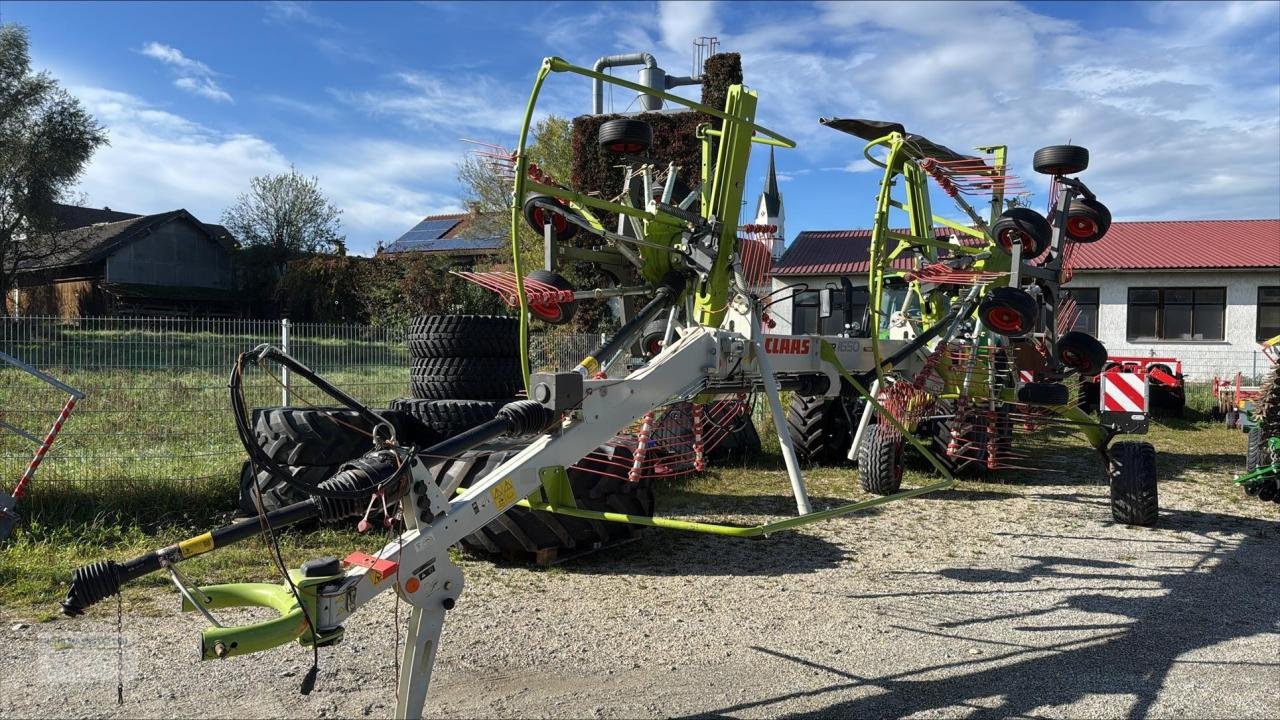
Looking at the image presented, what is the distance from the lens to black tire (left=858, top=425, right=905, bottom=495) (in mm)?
8516

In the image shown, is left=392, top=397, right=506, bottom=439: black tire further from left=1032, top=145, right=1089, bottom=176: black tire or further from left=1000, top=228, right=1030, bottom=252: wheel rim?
left=1032, top=145, right=1089, bottom=176: black tire

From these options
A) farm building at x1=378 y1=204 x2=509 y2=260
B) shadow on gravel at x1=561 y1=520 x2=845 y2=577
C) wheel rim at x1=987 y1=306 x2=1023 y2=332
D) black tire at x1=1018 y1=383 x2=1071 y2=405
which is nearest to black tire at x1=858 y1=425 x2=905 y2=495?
shadow on gravel at x1=561 y1=520 x2=845 y2=577

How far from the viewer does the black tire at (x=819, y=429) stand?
1088cm

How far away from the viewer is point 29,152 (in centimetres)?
3203

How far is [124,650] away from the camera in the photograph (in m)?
4.59

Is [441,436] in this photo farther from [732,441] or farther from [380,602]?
[732,441]

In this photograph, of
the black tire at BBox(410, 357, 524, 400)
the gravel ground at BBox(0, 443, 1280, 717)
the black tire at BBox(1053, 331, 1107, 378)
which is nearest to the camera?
the gravel ground at BBox(0, 443, 1280, 717)

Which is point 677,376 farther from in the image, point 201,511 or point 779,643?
point 201,511

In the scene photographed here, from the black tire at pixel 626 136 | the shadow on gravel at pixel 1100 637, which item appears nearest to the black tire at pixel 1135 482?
the shadow on gravel at pixel 1100 637

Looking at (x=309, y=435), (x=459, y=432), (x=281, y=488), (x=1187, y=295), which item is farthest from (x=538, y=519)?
(x=1187, y=295)

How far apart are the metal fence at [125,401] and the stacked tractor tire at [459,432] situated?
22.0 inches

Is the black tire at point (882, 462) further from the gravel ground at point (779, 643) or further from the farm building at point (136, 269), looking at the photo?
the farm building at point (136, 269)

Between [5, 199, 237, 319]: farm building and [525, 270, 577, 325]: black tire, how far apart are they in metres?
31.7

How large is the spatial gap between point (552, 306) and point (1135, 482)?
18.2 ft
